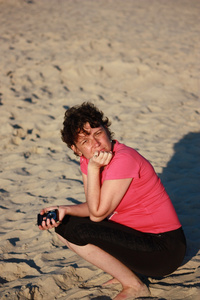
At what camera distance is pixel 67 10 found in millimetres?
10320

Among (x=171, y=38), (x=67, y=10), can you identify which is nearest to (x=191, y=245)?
(x=171, y=38)

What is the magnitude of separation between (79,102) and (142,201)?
4150 mm

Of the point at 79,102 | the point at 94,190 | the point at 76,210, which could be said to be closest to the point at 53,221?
the point at 76,210

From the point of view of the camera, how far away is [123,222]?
2.32 metres

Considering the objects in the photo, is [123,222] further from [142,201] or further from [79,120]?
[79,120]

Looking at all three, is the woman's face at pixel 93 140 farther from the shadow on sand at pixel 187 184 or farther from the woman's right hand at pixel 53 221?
the shadow on sand at pixel 187 184

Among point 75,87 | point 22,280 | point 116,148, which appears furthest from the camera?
point 75,87

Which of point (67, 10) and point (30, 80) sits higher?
point (67, 10)

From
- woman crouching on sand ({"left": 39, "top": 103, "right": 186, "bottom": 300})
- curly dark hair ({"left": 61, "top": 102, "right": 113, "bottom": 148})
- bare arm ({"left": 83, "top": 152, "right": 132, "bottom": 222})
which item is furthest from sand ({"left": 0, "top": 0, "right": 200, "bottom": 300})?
curly dark hair ({"left": 61, "top": 102, "right": 113, "bottom": 148})

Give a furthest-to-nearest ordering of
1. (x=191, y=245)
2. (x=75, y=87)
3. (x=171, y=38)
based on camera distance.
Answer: (x=171, y=38) → (x=75, y=87) → (x=191, y=245)

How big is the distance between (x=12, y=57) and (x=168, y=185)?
17.4 ft

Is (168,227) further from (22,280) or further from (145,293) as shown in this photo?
(22,280)

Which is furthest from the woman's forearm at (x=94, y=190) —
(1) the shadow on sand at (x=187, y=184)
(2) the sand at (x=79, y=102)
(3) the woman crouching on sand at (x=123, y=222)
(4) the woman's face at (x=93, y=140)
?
(1) the shadow on sand at (x=187, y=184)

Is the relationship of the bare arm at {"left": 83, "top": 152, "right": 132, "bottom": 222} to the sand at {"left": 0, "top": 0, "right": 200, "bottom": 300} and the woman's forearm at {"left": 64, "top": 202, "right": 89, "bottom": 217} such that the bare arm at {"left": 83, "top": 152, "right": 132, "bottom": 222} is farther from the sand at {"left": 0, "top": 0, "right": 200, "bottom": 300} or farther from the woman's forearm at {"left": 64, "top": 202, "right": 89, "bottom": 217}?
the sand at {"left": 0, "top": 0, "right": 200, "bottom": 300}
